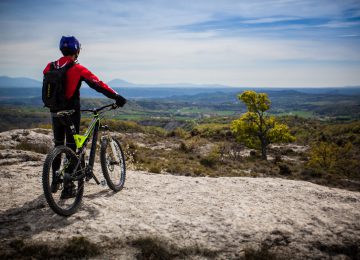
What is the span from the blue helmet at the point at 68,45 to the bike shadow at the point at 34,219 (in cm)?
321

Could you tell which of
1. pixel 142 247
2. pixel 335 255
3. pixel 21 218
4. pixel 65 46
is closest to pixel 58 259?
pixel 142 247

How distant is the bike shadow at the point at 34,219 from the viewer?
4.54 metres

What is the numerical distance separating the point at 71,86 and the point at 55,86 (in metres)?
0.30

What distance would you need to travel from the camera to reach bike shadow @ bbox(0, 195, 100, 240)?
4.54 m

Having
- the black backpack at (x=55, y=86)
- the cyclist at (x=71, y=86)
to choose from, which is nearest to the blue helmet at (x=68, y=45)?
the cyclist at (x=71, y=86)

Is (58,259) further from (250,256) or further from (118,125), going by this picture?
(118,125)

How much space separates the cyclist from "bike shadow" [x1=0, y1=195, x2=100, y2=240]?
51cm

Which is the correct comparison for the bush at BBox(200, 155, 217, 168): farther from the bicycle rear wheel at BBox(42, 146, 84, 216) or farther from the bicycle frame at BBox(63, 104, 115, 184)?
the bicycle rear wheel at BBox(42, 146, 84, 216)

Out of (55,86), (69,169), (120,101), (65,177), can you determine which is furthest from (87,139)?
(55,86)

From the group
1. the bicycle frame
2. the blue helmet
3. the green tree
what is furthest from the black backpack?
the green tree

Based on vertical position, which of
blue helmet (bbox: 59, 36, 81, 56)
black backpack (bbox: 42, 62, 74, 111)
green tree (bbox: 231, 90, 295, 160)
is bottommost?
green tree (bbox: 231, 90, 295, 160)

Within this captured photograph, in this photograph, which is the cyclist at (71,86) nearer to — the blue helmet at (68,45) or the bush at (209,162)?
the blue helmet at (68,45)

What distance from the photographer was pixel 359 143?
47125mm

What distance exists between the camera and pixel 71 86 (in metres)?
5.39
